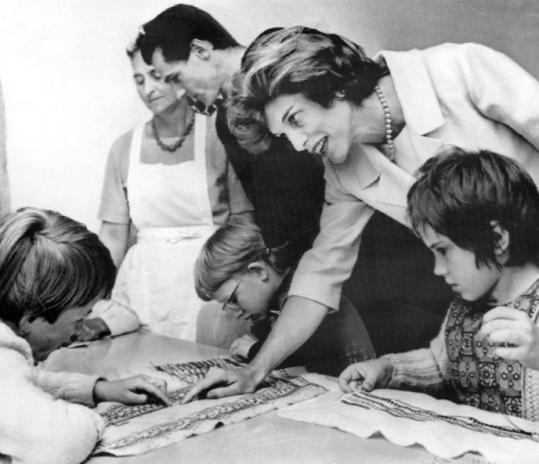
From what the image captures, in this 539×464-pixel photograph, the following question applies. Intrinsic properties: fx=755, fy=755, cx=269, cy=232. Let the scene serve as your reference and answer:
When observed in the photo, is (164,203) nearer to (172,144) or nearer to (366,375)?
(172,144)

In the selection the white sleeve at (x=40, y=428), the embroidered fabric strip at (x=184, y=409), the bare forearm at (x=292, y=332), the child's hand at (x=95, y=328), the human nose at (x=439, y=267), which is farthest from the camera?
the child's hand at (x=95, y=328)

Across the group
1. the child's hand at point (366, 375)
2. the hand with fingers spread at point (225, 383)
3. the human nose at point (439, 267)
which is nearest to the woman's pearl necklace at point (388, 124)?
the human nose at point (439, 267)

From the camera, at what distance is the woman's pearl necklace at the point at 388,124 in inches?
68.5

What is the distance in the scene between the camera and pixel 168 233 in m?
1.95

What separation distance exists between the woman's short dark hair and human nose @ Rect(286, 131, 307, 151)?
0.09 m

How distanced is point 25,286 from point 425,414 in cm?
91

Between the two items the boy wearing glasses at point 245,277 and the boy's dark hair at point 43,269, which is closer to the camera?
the boy's dark hair at point 43,269

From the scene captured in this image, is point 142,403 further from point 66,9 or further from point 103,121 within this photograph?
point 66,9

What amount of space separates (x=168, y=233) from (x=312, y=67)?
1.86 ft

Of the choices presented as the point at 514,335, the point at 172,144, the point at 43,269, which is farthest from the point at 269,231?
the point at 514,335

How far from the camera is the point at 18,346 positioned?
61.6 inches

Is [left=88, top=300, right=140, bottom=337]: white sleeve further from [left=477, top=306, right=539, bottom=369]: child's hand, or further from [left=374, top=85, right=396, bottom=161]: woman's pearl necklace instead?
[left=477, top=306, right=539, bottom=369]: child's hand

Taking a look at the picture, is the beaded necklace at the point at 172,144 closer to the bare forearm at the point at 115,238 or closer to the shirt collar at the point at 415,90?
the bare forearm at the point at 115,238

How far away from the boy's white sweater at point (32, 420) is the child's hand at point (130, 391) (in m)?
0.16
